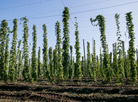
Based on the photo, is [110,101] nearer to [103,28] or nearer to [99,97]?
[99,97]

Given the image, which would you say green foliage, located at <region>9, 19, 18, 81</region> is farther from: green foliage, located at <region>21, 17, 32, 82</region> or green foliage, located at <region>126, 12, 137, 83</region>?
green foliage, located at <region>126, 12, 137, 83</region>

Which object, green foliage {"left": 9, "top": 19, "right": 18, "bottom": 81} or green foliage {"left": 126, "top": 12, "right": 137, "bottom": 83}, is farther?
green foliage {"left": 9, "top": 19, "right": 18, "bottom": 81}

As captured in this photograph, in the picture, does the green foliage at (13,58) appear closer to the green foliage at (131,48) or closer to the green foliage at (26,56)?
the green foliage at (26,56)

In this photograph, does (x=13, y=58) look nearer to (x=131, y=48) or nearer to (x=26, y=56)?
(x=26, y=56)

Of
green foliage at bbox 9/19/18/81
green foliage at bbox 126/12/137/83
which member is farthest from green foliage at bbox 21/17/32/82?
green foliage at bbox 126/12/137/83

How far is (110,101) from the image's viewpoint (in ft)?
36.3

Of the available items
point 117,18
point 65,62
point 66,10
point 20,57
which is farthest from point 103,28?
point 20,57

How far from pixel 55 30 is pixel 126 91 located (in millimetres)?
18663

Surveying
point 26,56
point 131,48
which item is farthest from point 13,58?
point 131,48

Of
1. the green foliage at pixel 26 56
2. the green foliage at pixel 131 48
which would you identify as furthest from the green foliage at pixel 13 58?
the green foliage at pixel 131 48

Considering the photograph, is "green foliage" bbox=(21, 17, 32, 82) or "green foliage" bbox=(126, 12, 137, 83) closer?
"green foliage" bbox=(126, 12, 137, 83)

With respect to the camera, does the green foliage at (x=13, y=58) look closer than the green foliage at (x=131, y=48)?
No

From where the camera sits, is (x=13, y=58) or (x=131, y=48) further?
(x=13, y=58)

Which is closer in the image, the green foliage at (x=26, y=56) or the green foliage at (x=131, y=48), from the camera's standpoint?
the green foliage at (x=131, y=48)
